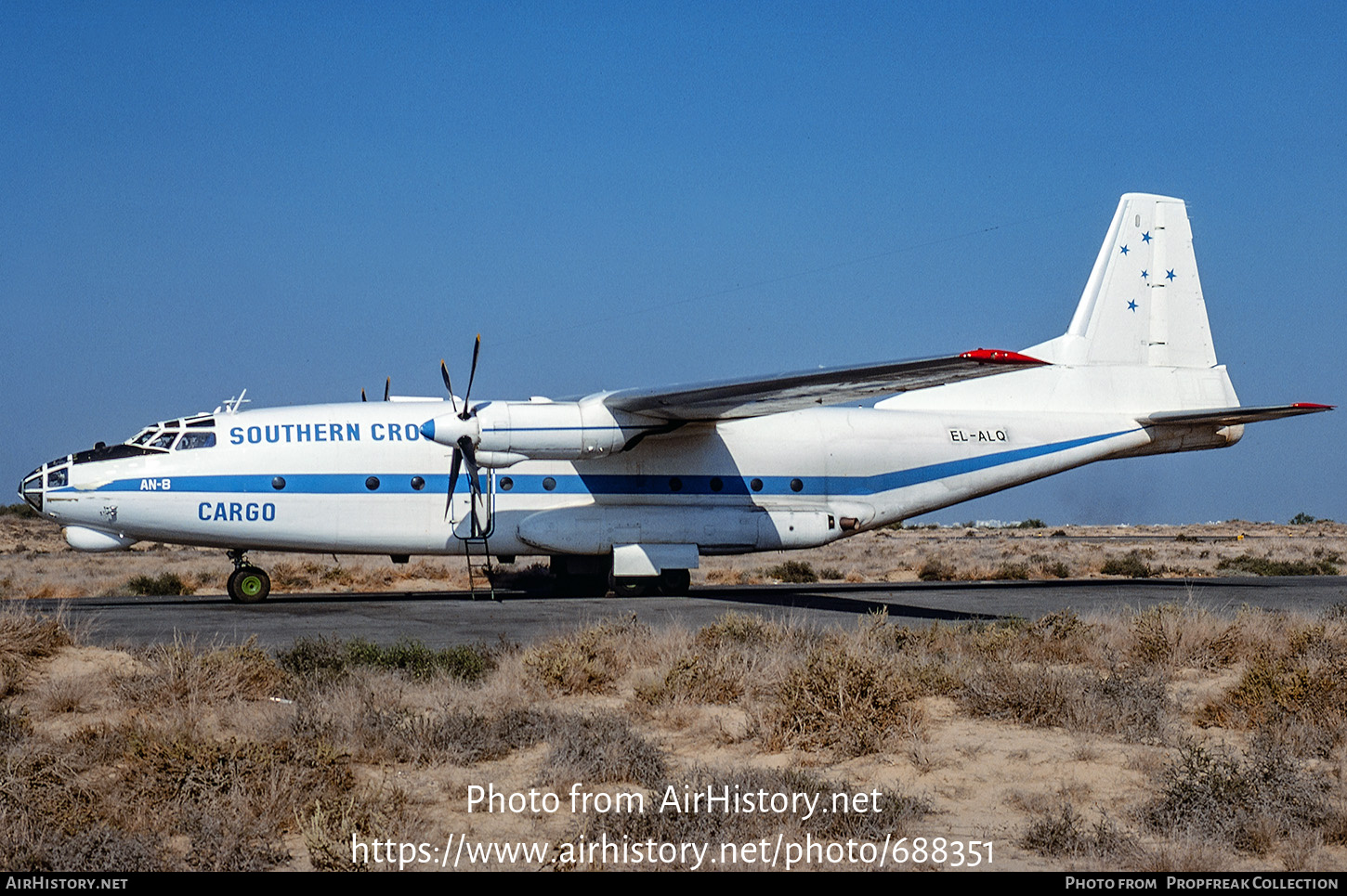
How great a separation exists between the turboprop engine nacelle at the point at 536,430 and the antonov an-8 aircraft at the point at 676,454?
4 centimetres

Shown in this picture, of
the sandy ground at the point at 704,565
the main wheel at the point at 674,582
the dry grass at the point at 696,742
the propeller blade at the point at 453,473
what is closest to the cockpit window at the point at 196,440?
the propeller blade at the point at 453,473

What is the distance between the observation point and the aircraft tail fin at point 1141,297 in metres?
25.9

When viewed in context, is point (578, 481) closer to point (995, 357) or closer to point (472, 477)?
point (472, 477)

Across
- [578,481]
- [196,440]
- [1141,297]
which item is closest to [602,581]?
[578,481]

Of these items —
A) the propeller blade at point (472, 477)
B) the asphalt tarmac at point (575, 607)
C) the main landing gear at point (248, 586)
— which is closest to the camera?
the asphalt tarmac at point (575, 607)

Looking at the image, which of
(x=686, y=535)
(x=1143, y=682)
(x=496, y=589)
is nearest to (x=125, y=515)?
(x=496, y=589)

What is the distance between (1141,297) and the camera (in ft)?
85.6

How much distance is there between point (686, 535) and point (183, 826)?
16.2m

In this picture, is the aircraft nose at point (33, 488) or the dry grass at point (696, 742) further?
the aircraft nose at point (33, 488)

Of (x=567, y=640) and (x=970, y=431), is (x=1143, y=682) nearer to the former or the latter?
(x=567, y=640)

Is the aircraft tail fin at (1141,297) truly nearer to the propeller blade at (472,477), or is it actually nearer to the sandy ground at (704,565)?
the sandy ground at (704,565)

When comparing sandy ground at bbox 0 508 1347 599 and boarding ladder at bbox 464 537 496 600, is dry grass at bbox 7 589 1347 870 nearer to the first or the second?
boarding ladder at bbox 464 537 496 600

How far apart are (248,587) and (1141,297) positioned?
20344 mm

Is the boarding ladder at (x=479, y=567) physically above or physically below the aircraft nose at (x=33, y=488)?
below
